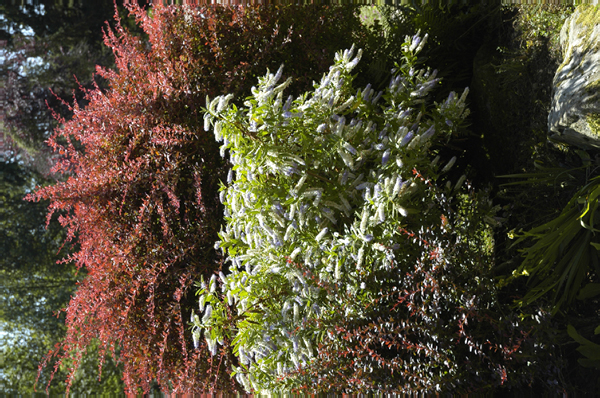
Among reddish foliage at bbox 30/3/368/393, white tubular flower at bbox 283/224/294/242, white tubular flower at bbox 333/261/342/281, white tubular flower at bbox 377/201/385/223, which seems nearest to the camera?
white tubular flower at bbox 377/201/385/223

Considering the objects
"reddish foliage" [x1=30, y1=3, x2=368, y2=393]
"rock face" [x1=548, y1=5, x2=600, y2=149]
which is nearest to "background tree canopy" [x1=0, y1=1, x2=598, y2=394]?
"reddish foliage" [x1=30, y1=3, x2=368, y2=393]

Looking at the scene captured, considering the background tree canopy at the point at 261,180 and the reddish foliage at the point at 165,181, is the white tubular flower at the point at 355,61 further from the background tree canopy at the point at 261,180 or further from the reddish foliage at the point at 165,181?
the reddish foliage at the point at 165,181

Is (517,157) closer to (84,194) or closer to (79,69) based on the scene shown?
(84,194)

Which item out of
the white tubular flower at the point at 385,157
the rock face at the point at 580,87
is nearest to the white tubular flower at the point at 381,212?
the white tubular flower at the point at 385,157

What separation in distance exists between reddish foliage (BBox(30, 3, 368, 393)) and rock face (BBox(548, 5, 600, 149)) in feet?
4.37

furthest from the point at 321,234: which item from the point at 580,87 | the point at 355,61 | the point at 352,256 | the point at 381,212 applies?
the point at 580,87

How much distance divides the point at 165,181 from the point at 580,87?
7.00ft

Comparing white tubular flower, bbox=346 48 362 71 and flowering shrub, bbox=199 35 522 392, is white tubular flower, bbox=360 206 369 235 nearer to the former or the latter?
flowering shrub, bbox=199 35 522 392

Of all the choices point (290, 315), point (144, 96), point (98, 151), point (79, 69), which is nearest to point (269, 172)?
point (290, 315)

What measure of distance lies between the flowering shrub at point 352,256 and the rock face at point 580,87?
42 centimetres

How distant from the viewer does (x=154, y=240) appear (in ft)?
8.56

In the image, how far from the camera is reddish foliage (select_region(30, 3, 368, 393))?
2.58 meters

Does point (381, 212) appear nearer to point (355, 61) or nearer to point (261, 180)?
point (261, 180)

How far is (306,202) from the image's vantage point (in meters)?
1.94
